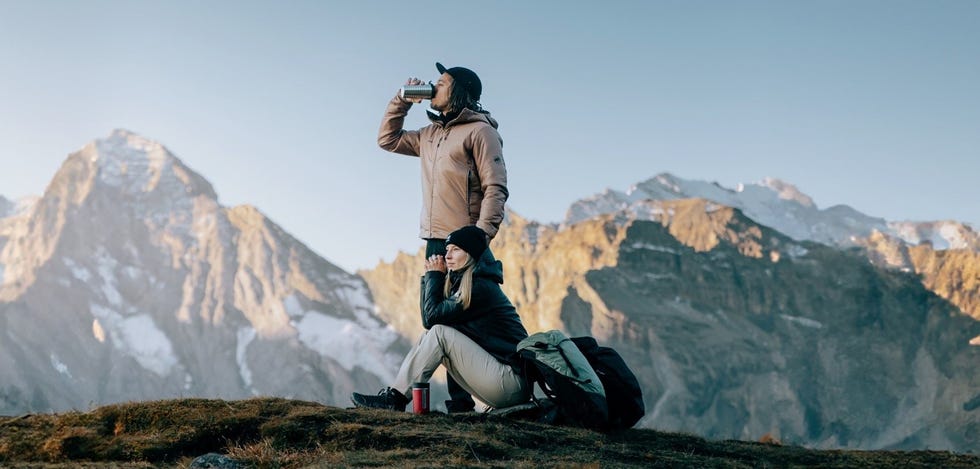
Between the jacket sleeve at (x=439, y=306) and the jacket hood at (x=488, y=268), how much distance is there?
0.18 metres

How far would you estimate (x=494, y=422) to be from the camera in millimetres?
11570

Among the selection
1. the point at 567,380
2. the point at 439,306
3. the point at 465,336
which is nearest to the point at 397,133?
the point at 439,306

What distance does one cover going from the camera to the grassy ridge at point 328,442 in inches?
389

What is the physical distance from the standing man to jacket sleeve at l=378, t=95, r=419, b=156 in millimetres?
278

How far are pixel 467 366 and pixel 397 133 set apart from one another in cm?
363

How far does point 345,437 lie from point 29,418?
3.70m

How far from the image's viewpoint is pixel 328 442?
10.5 metres

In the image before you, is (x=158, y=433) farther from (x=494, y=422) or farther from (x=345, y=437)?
(x=494, y=422)

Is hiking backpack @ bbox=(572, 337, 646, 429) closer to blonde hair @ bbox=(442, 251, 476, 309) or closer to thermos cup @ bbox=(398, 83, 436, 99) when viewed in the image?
blonde hair @ bbox=(442, 251, 476, 309)

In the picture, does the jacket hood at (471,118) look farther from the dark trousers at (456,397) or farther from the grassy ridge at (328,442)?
the grassy ridge at (328,442)

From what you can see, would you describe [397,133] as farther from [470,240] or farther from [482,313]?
[482,313]

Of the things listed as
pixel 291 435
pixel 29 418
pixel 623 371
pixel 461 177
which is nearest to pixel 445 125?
pixel 461 177

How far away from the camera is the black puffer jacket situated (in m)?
12.3

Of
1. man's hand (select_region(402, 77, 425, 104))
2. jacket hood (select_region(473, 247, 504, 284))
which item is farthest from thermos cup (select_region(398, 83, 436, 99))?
jacket hood (select_region(473, 247, 504, 284))
